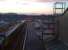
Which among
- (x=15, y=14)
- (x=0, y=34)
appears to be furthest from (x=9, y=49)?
(x=15, y=14)

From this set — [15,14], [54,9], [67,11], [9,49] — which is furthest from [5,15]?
[9,49]

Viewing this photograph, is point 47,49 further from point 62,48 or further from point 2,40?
point 2,40

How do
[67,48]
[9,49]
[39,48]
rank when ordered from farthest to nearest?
[39,48] < [67,48] < [9,49]

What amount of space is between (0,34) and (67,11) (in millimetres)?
6861

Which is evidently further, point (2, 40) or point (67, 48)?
point (67, 48)

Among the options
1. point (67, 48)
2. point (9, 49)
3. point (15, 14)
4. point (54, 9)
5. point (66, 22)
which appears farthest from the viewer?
point (15, 14)

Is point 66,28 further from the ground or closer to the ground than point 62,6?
closer to the ground

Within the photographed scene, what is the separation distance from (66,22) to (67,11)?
18.4 inches

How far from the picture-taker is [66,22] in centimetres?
A: 855

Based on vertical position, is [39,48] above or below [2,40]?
below

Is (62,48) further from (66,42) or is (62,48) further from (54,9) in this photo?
(54,9)

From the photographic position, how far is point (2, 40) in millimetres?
1851

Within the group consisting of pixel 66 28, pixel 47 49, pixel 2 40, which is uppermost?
pixel 2 40

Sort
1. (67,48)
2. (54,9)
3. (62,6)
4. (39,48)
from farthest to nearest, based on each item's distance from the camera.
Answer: (54,9) → (62,6) → (39,48) → (67,48)
